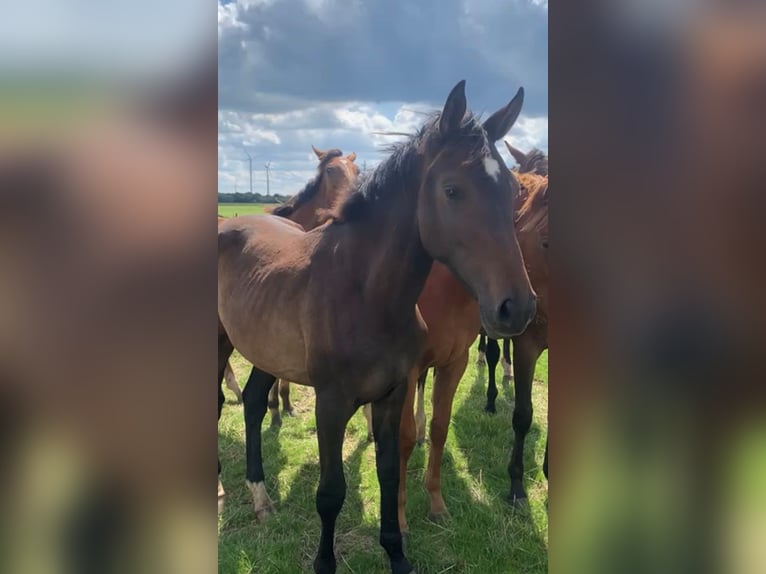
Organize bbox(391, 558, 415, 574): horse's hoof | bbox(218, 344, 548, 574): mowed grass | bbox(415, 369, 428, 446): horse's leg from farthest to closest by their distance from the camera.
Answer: bbox(415, 369, 428, 446): horse's leg → bbox(218, 344, 548, 574): mowed grass → bbox(391, 558, 415, 574): horse's hoof

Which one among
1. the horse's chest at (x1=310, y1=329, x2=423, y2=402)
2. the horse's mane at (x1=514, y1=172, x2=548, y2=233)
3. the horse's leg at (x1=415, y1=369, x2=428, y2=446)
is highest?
the horse's mane at (x1=514, y1=172, x2=548, y2=233)

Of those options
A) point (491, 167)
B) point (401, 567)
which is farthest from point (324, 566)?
point (491, 167)

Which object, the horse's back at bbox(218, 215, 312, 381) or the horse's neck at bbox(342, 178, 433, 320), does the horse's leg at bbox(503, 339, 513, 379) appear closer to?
the horse's back at bbox(218, 215, 312, 381)

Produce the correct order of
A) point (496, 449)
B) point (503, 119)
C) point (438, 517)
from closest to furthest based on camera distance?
1. point (503, 119)
2. point (438, 517)
3. point (496, 449)

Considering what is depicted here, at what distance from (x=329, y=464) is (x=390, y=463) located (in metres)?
0.33

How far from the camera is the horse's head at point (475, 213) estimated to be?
184 cm

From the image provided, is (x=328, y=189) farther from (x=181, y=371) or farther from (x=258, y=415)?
(x=181, y=371)

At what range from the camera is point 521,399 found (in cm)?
334

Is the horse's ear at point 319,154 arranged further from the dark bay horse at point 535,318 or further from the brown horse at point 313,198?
the dark bay horse at point 535,318

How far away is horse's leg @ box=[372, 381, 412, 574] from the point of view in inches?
98.1

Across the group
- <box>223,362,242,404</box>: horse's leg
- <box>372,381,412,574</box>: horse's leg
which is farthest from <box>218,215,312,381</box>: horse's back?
<box>223,362,242,404</box>: horse's leg

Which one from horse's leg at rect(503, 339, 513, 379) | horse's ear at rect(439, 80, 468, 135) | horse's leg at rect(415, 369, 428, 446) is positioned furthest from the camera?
horse's leg at rect(503, 339, 513, 379)

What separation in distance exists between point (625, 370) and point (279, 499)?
124 inches

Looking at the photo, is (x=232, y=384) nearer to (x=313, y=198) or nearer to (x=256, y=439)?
(x=256, y=439)
